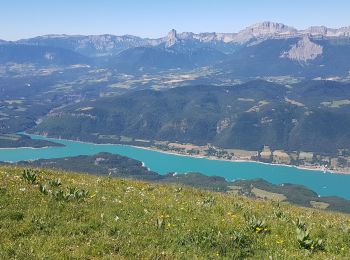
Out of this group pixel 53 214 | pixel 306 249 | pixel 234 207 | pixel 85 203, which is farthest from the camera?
pixel 234 207

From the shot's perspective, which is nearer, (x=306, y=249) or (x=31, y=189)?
(x=306, y=249)

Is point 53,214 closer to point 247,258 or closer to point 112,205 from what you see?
point 112,205

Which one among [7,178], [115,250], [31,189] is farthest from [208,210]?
[7,178]

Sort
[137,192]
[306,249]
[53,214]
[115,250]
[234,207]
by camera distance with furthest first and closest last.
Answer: [137,192] → [234,207] → [53,214] → [306,249] → [115,250]

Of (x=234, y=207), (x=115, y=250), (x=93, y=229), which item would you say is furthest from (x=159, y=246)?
(x=234, y=207)

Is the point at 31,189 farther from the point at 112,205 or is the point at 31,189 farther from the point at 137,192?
the point at 137,192

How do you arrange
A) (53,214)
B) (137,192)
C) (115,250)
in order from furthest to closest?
(137,192)
(53,214)
(115,250)
